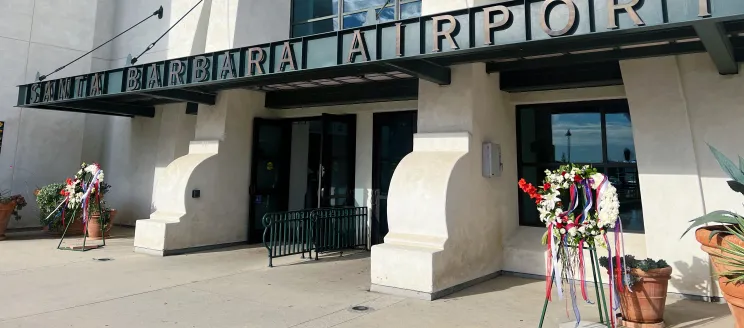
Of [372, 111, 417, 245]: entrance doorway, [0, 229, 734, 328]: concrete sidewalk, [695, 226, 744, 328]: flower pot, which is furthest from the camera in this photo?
[372, 111, 417, 245]: entrance doorway

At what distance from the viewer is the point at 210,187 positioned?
918cm

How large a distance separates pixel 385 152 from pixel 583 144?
3.80 m

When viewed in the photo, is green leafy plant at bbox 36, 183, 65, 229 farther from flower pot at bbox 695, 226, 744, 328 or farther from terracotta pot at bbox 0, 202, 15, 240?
flower pot at bbox 695, 226, 744, 328

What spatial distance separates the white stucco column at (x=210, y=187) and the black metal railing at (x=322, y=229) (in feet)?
4.83

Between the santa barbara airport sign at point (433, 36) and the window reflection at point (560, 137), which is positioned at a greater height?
the santa barbara airport sign at point (433, 36)

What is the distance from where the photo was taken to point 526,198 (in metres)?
7.66

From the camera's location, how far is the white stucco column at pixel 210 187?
8.73m

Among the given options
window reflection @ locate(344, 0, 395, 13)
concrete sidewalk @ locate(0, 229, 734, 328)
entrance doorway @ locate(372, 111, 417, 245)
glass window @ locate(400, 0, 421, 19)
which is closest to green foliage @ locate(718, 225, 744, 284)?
concrete sidewalk @ locate(0, 229, 734, 328)

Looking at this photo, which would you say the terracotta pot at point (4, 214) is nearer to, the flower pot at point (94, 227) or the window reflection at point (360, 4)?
the flower pot at point (94, 227)

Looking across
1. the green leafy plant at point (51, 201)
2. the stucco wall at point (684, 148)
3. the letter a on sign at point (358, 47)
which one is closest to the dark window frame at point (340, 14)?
the letter a on sign at point (358, 47)

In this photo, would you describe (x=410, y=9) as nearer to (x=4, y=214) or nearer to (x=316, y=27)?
(x=316, y=27)

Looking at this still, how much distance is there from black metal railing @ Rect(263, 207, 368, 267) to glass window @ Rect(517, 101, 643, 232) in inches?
129

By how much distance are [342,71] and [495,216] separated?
11.2 feet

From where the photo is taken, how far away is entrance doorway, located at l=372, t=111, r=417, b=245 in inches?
356
